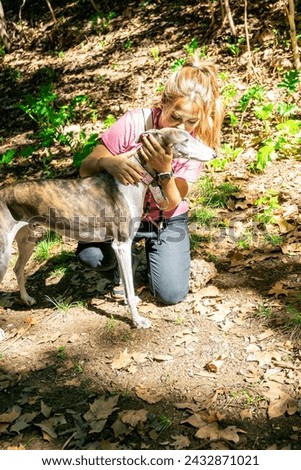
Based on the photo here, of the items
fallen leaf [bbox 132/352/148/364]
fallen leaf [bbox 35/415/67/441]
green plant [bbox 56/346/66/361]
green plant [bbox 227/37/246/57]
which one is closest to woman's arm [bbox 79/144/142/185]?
fallen leaf [bbox 132/352/148/364]

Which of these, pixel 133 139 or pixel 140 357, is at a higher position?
pixel 133 139

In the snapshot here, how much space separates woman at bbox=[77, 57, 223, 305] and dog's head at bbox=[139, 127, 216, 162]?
66 millimetres

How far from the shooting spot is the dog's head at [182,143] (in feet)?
11.5

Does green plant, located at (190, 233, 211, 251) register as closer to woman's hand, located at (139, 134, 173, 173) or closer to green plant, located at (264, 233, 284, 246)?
green plant, located at (264, 233, 284, 246)

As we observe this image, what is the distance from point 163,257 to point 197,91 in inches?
61.7

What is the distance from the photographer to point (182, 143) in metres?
3.55

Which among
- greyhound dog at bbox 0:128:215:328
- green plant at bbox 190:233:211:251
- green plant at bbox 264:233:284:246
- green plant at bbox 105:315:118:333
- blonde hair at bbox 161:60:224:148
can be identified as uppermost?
blonde hair at bbox 161:60:224:148

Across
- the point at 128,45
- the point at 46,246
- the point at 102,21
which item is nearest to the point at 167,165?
the point at 46,246

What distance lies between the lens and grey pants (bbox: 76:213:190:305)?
4.37 m

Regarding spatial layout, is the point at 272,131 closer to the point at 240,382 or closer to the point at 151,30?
the point at 240,382

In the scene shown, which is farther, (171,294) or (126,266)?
(171,294)

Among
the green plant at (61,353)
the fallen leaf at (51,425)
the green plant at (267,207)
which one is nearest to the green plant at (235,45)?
the green plant at (267,207)

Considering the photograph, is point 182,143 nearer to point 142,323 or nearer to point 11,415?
point 142,323

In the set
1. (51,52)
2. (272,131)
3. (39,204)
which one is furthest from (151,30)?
(39,204)
